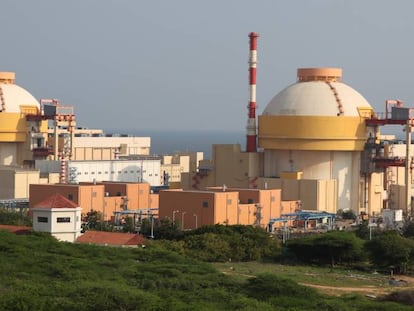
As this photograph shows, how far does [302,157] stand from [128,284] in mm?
41518

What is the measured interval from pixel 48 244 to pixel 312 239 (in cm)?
1545

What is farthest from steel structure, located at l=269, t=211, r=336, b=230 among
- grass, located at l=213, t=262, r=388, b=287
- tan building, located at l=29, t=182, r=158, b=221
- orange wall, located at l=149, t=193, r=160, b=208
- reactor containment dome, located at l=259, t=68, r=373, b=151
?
grass, located at l=213, t=262, r=388, b=287

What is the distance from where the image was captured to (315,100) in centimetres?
9156

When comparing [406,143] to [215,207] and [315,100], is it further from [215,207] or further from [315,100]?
[215,207]

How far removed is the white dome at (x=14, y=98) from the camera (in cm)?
10119

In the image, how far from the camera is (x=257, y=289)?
5125 cm

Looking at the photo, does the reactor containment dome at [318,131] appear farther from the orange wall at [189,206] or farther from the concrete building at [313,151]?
the orange wall at [189,206]

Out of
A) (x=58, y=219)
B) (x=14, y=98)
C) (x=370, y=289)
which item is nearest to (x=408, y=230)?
(x=370, y=289)

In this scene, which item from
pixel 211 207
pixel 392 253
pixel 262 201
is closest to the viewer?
pixel 392 253

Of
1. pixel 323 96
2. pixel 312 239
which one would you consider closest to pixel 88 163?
pixel 323 96

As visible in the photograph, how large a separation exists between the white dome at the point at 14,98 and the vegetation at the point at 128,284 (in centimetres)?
3928

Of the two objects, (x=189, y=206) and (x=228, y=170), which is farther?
(x=228, y=170)

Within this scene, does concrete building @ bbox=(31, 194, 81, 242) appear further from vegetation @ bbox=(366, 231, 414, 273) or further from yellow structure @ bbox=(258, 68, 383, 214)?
yellow structure @ bbox=(258, 68, 383, 214)

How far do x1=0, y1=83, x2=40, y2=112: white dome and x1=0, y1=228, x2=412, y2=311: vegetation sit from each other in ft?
129
